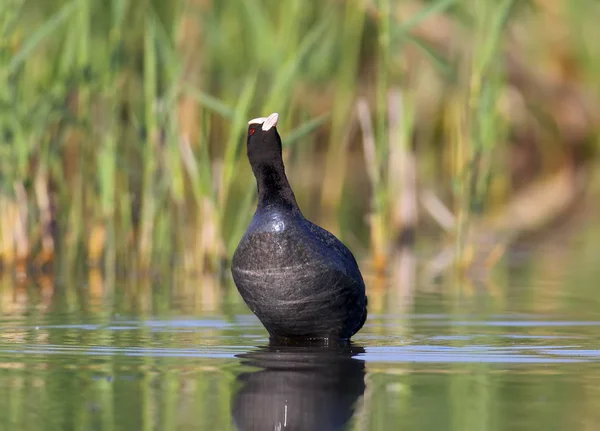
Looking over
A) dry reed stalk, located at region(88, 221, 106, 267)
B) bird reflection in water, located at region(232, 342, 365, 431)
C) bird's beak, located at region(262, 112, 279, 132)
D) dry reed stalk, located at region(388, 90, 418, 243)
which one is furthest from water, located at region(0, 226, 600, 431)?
dry reed stalk, located at region(388, 90, 418, 243)

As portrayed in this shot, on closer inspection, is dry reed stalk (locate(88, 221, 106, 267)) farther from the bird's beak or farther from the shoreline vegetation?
the bird's beak

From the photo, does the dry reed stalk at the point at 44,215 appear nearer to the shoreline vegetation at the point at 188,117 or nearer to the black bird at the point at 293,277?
the shoreline vegetation at the point at 188,117

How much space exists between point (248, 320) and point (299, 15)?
2.79 metres

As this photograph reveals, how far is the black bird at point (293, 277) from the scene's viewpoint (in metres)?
6.52

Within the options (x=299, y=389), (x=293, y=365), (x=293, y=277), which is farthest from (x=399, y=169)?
(x=299, y=389)

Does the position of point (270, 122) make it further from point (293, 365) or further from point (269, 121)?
point (293, 365)

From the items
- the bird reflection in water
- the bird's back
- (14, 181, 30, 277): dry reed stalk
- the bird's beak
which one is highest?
the bird's beak

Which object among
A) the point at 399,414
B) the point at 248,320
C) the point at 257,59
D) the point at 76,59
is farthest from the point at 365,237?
the point at 399,414

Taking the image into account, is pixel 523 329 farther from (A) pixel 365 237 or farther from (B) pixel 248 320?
(A) pixel 365 237

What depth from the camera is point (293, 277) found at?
6520 mm

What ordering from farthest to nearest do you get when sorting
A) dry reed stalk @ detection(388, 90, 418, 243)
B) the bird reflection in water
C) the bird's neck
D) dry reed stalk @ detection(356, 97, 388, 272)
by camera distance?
dry reed stalk @ detection(388, 90, 418, 243) < dry reed stalk @ detection(356, 97, 388, 272) < the bird's neck < the bird reflection in water

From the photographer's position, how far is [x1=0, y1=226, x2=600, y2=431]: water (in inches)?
177

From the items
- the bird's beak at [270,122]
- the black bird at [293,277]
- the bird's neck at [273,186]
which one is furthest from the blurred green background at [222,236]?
the bird's beak at [270,122]

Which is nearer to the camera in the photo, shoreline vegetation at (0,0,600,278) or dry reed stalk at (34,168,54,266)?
shoreline vegetation at (0,0,600,278)
